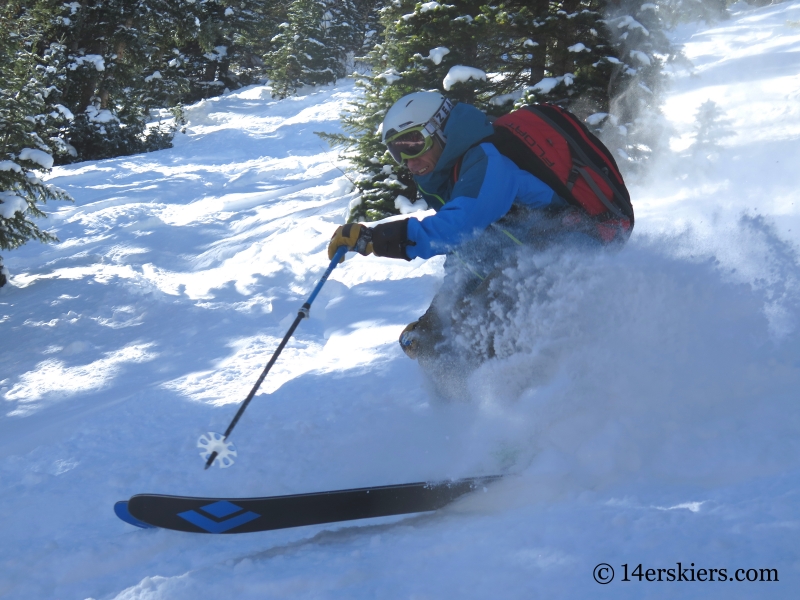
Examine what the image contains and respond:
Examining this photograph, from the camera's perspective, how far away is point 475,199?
345 centimetres

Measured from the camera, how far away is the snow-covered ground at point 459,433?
2.36 meters

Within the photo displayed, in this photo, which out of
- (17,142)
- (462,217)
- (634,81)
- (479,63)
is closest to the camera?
(462,217)

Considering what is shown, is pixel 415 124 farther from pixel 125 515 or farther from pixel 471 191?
pixel 125 515

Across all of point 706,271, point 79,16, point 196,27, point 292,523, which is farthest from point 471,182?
point 196,27

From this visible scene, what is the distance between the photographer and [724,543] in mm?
2133

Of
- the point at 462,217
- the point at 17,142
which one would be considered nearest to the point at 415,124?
the point at 462,217

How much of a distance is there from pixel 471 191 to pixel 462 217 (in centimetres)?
16

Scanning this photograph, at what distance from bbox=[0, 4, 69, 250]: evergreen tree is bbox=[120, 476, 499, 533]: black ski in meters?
6.53

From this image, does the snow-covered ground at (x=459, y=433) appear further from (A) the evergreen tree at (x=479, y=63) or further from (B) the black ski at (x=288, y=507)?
(A) the evergreen tree at (x=479, y=63)

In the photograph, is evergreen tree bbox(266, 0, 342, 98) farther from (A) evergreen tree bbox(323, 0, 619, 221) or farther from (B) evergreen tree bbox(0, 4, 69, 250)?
(B) evergreen tree bbox(0, 4, 69, 250)

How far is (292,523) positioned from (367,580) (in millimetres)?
746

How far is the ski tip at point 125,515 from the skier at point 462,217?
1.74 metres

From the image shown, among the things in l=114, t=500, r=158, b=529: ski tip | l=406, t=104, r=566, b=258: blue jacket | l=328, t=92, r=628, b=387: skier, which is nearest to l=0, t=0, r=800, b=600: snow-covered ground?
l=114, t=500, r=158, b=529: ski tip

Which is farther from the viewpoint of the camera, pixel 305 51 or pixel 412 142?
pixel 305 51
